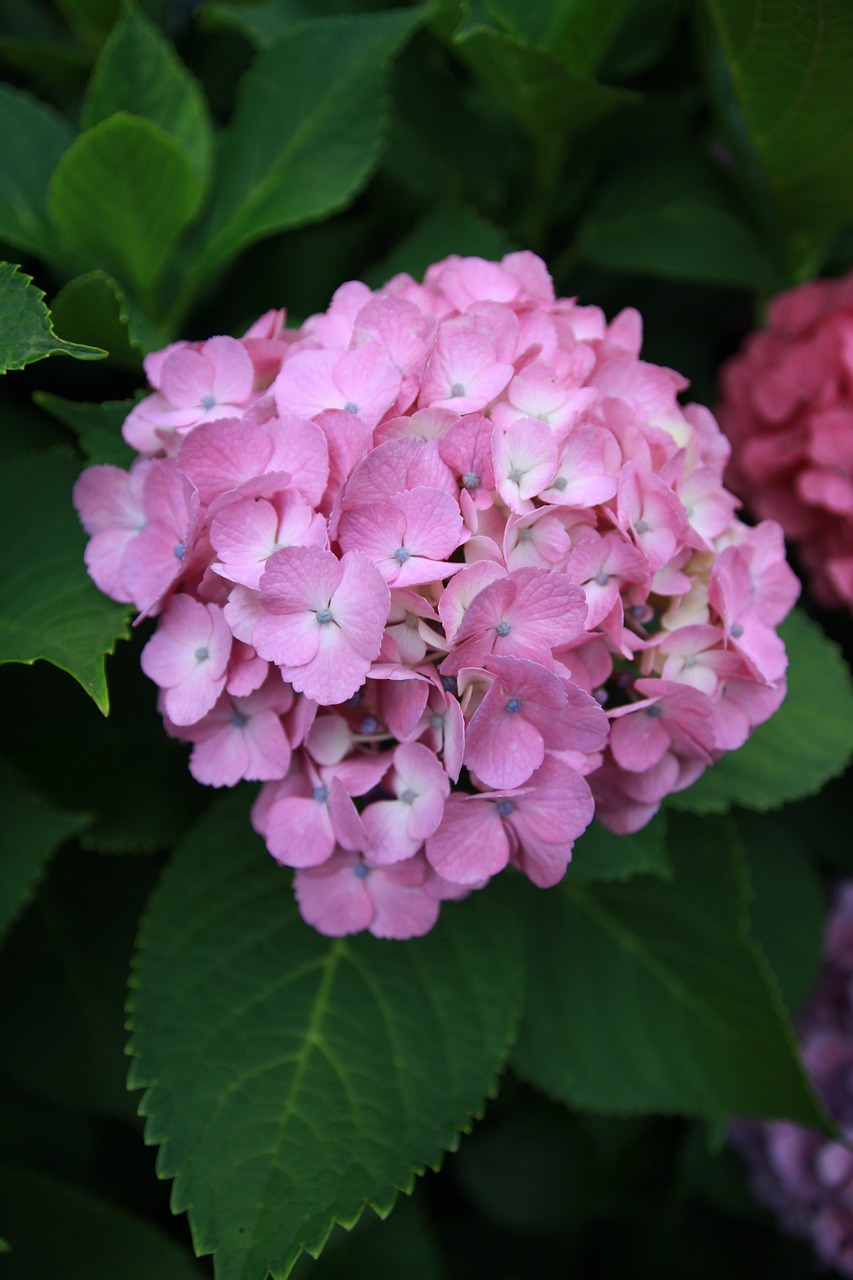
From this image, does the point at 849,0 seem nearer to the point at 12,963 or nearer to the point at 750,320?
the point at 750,320

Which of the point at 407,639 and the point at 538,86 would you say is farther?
the point at 538,86

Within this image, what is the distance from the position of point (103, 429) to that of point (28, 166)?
273 mm

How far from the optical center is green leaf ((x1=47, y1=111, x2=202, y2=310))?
0.73m

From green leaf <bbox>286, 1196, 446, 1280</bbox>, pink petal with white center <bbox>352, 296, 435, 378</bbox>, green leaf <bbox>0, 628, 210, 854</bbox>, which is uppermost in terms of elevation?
pink petal with white center <bbox>352, 296, 435, 378</bbox>

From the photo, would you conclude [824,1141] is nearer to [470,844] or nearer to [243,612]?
[470,844]

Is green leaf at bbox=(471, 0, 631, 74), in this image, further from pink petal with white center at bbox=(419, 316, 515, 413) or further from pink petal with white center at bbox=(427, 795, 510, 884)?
pink petal with white center at bbox=(427, 795, 510, 884)

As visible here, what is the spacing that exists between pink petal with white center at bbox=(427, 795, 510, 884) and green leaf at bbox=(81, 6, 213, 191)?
0.55 m

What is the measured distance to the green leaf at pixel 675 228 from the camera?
0.97 m

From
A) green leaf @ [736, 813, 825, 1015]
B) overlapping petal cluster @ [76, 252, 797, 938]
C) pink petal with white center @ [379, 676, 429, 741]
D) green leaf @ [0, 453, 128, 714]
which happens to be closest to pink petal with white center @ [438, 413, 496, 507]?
overlapping petal cluster @ [76, 252, 797, 938]

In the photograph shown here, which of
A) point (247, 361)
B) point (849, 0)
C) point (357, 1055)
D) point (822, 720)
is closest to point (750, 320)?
point (849, 0)

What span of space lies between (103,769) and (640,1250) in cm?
84

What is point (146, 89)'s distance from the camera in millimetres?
810

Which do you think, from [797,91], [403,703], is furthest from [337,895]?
[797,91]

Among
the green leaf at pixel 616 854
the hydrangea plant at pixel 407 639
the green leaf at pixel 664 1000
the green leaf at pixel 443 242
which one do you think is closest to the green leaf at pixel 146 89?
the hydrangea plant at pixel 407 639
